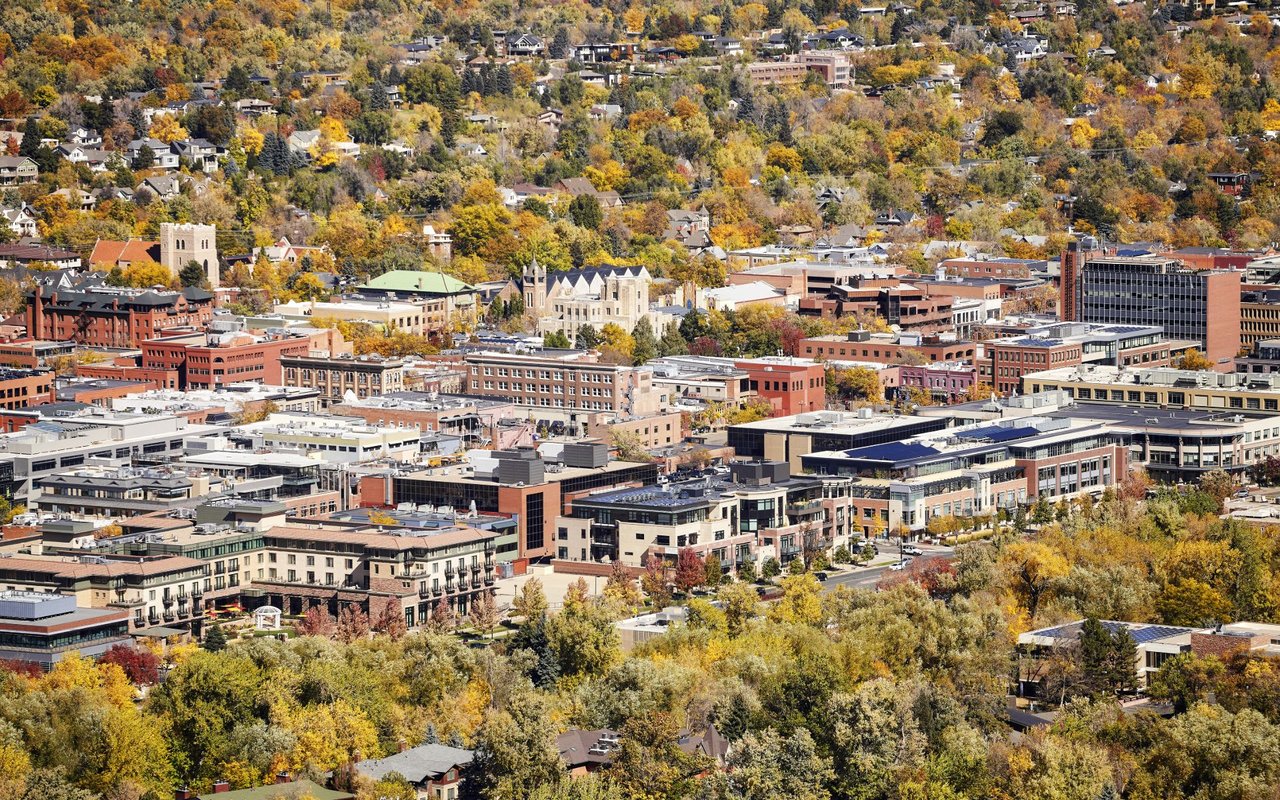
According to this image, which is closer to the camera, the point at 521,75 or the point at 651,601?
the point at 651,601

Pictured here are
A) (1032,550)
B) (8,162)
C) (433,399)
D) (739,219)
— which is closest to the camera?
(1032,550)

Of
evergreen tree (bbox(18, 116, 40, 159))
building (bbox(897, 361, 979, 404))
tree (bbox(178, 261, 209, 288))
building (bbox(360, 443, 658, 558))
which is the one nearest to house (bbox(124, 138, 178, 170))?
evergreen tree (bbox(18, 116, 40, 159))

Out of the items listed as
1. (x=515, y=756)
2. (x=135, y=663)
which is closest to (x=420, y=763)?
(x=515, y=756)

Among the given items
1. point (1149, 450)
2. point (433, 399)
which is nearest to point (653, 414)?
point (433, 399)

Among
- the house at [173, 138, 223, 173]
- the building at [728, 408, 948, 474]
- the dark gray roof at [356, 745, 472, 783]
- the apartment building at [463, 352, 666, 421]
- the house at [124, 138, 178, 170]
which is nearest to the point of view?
the dark gray roof at [356, 745, 472, 783]

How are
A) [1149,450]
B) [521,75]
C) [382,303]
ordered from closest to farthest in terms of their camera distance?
[1149,450] → [382,303] → [521,75]

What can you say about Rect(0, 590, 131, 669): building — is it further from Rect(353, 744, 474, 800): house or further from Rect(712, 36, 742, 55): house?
Rect(712, 36, 742, 55): house

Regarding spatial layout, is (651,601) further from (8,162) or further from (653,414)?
(8,162)
